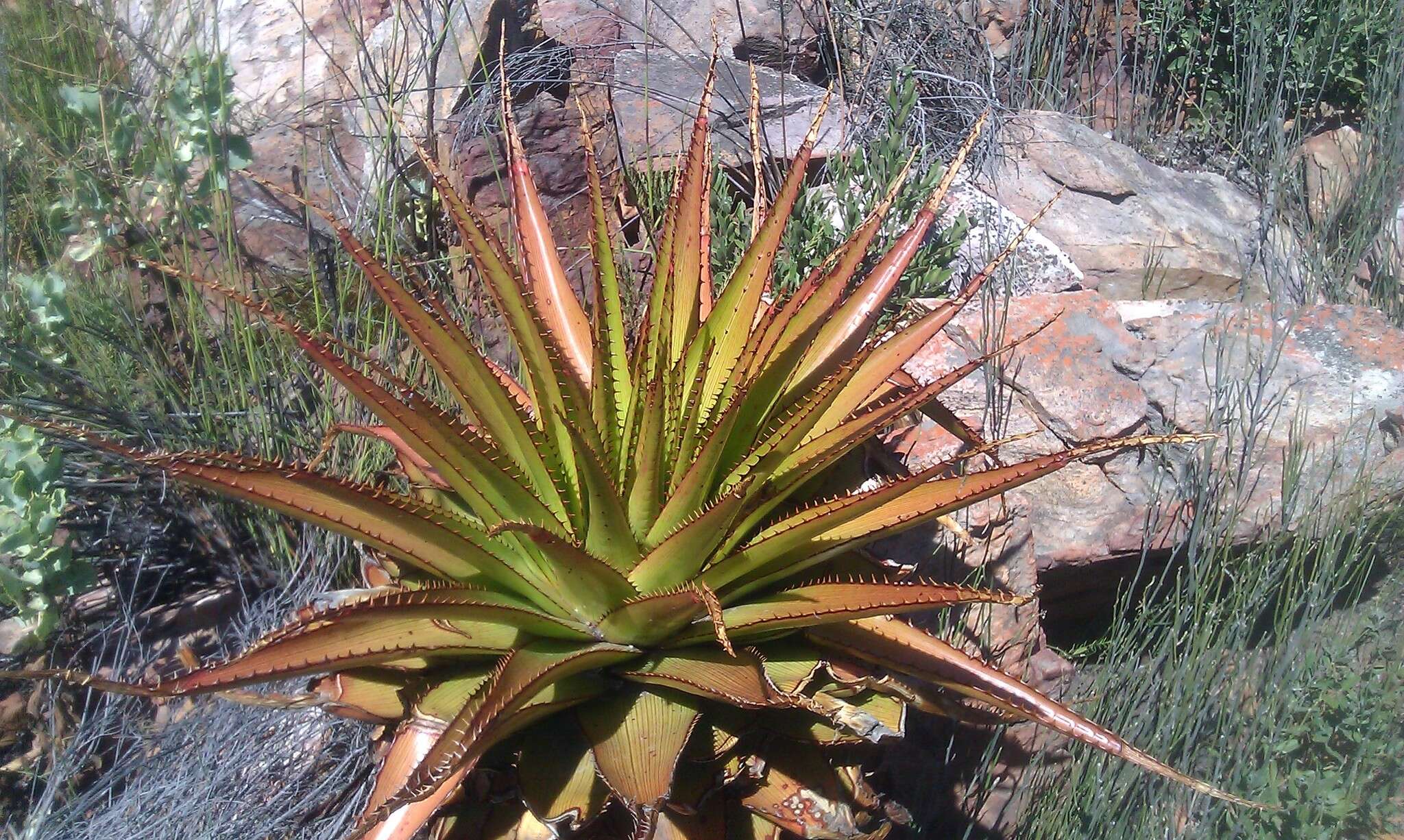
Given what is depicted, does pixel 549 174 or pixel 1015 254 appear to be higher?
pixel 549 174

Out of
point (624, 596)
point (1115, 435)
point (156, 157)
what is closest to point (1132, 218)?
point (1115, 435)

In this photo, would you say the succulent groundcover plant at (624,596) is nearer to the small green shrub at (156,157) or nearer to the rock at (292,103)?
the small green shrub at (156,157)

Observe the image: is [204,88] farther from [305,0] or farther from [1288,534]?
[1288,534]

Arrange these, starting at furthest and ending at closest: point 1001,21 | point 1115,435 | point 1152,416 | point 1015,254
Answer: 1. point 1001,21
2. point 1015,254
3. point 1152,416
4. point 1115,435

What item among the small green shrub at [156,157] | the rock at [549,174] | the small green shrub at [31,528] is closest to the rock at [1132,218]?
the rock at [549,174]

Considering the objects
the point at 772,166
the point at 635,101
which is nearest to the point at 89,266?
the point at 635,101

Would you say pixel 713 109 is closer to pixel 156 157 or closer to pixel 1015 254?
pixel 1015 254
